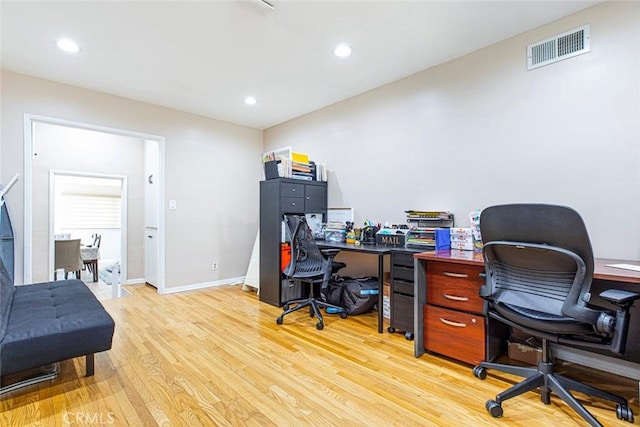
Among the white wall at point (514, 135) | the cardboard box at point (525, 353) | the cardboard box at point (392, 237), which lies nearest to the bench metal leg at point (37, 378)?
the cardboard box at point (392, 237)

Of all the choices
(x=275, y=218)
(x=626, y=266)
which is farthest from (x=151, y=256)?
(x=626, y=266)

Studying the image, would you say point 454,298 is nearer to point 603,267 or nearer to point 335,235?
point 603,267

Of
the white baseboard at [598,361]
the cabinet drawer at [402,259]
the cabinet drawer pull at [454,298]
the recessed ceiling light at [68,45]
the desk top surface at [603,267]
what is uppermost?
the recessed ceiling light at [68,45]

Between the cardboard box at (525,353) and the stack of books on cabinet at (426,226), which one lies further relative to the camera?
the stack of books on cabinet at (426,226)

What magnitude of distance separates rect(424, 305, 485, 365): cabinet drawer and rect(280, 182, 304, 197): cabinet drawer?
1.97 meters

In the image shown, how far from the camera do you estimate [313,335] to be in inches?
108

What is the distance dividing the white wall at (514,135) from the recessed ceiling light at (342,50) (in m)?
0.83

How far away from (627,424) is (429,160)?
2.30 metres

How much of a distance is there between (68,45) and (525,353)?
4491mm

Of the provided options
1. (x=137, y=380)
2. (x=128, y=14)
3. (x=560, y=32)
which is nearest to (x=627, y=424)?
(x=560, y=32)

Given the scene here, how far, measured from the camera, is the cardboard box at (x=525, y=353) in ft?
7.07

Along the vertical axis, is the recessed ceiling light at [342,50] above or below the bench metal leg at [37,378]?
above

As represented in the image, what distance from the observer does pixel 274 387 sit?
1.90m

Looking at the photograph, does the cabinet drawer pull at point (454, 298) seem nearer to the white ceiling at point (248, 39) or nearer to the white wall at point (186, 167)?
the white ceiling at point (248, 39)
